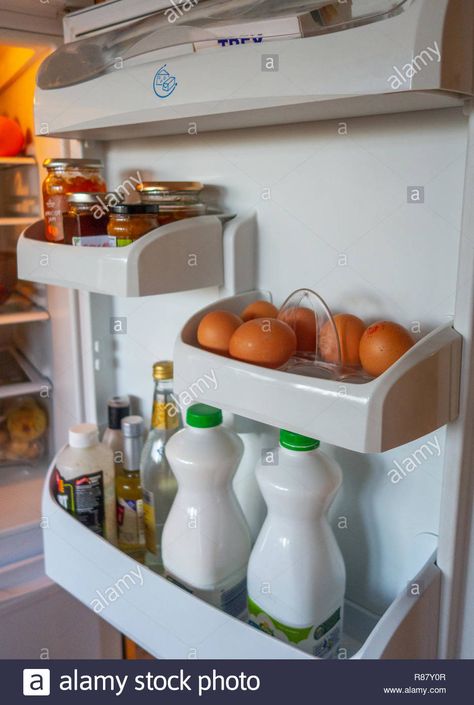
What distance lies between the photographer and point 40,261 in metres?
0.93

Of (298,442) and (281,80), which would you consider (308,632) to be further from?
(281,80)

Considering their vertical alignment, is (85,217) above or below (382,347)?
above

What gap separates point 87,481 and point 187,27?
648 mm

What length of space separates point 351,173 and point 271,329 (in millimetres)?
225

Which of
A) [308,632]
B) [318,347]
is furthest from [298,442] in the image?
[308,632]

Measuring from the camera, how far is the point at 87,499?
0.99 m

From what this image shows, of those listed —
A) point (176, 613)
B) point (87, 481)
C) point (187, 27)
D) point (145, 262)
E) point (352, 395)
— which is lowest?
point (176, 613)

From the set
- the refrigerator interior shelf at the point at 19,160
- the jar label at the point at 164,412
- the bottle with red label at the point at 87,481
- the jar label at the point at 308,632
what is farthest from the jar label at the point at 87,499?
the refrigerator interior shelf at the point at 19,160

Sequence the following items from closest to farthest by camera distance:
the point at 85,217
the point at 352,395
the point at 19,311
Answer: the point at 352,395
the point at 85,217
the point at 19,311

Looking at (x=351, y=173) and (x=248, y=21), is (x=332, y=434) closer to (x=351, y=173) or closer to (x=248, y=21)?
(x=351, y=173)

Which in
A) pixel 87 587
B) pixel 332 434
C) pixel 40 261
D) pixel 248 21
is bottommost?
pixel 87 587

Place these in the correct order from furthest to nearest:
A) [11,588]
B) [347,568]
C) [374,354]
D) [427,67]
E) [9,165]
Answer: [9,165] < [11,588] < [347,568] < [374,354] < [427,67]

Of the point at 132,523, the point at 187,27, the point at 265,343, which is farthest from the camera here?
the point at 132,523
